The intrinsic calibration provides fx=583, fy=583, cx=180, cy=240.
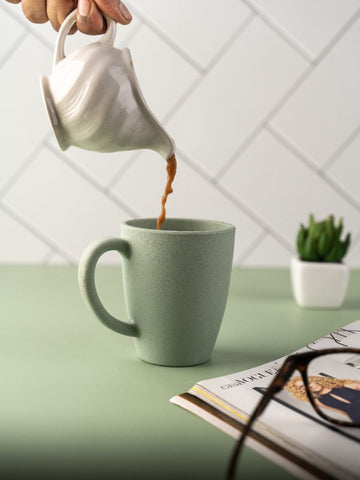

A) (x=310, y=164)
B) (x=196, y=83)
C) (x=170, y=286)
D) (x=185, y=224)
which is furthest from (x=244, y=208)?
(x=170, y=286)

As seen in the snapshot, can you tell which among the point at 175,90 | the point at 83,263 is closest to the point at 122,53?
the point at 83,263

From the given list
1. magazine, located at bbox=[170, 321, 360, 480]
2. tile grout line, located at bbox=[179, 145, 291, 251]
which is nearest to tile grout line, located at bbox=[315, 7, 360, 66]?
tile grout line, located at bbox=[179, 145, 291, 251]

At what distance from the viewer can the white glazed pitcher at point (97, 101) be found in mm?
561

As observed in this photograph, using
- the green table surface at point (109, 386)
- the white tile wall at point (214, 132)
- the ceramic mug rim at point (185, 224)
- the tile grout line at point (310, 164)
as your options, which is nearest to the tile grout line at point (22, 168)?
the white tile wall at point (214, 132)

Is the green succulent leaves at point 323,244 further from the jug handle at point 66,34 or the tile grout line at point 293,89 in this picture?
the jug handle at point 66,34

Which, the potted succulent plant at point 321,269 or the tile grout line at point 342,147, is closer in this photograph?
the potted succulent plant at point 321,269

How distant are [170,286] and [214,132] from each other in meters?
0.64

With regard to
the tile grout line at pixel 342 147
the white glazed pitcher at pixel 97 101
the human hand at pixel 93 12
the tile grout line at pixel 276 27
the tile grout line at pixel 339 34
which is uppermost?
the tile grout line at pixel 339 34

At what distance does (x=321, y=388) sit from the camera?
56cm

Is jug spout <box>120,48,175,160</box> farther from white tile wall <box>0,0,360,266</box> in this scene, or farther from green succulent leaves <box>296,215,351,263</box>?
white tile wall <box>0,0,360,266</box>

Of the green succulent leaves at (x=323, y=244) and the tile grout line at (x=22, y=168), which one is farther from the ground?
the green succulent leaves at (x=323, y=244)

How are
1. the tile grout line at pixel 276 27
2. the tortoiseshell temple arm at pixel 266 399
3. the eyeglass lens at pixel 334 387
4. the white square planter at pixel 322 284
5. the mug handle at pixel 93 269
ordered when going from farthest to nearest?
the tile grout line at pixel 276 27 → the white square planter at pixel 322 284 → the mug handle at pixel 93 269 → the eyeglass lens at pixel 334 387 → the tortoiseshell temple arm at pixel 266 399

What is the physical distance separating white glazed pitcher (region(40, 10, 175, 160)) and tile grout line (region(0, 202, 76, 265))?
2.10 ft

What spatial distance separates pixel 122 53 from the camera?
1.95 ft
